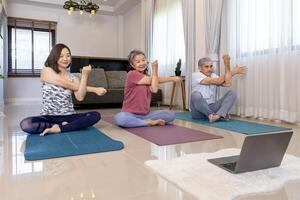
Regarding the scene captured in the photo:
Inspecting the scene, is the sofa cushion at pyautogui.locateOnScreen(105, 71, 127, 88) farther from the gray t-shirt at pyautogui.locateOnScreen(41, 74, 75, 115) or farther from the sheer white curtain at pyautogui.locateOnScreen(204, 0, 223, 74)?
the gray t-shirt at pyautogui.locateOnScreen(41, 74, 75, 115)

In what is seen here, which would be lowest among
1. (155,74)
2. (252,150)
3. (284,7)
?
(252,150)

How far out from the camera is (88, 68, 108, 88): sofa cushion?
15.9ft

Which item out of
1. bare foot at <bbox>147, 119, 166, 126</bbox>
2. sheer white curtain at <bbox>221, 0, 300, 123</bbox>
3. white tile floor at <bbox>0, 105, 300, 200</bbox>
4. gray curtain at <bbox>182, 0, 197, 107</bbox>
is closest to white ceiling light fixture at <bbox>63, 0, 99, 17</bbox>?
gray curtain at <bbox>182, 0, 197, 107</bbox>

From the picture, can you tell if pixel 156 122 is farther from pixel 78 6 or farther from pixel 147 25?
pixel 78 6

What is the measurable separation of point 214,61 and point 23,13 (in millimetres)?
5286

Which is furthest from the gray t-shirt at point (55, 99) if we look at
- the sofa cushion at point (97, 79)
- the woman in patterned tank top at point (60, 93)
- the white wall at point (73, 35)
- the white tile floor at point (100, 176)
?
the white wall at point (73, 35)

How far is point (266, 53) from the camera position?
2859mm

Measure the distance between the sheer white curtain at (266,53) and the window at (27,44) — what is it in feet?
16.4

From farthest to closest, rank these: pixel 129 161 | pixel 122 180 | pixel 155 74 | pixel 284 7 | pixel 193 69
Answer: pixel 193 69 < pixel 284 7 < pixel 155 74 < pixel 129 161 < pixel 122 180

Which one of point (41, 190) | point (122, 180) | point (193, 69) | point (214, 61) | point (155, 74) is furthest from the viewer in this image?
point (193, 69)

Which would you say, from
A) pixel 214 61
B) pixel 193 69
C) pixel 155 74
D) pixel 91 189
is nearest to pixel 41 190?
pixel 91 189

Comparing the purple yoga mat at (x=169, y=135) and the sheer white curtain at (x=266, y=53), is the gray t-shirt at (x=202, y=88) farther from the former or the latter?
the purple yoga mat at (x=169, y=135)

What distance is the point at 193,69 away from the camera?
13.1ft

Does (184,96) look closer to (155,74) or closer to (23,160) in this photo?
(155,74)
